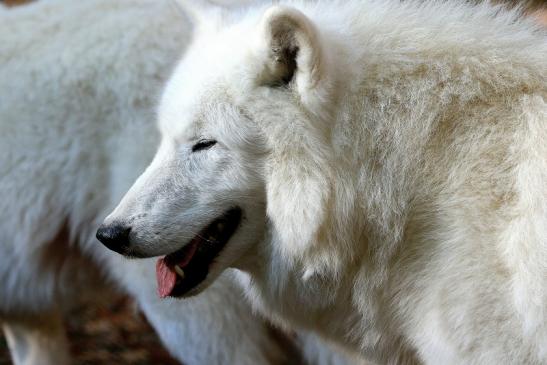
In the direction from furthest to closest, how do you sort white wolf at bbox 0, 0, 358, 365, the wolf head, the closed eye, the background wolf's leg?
the background wolf's leg
white wolf at bbox 0, 0, 358, 365
the closed eye
the wolf head

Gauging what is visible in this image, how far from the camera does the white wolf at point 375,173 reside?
8.32ft

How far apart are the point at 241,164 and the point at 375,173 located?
1.46 ft

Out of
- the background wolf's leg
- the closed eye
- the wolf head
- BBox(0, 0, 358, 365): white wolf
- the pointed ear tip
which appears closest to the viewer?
the pointed ear tip

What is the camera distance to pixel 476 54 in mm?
2680

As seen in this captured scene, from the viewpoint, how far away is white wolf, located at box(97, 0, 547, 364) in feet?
8.32

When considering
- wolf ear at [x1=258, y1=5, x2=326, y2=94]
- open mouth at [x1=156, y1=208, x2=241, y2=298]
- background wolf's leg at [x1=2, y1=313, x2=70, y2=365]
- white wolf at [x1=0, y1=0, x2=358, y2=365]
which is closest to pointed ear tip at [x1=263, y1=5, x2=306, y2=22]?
wolf ear at [x1=258, y1=5, x2=326, y2=94]

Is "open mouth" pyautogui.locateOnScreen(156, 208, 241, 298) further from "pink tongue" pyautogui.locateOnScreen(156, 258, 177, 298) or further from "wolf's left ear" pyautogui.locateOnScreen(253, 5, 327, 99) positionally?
"wolf's left ear" pyautogui.locateOnScreen(253, 5, 327, 99)

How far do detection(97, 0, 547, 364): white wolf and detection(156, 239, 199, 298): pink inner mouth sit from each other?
1 centimetres

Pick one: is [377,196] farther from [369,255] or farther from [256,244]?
[256,244]

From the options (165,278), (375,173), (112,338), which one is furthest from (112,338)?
(375,173)

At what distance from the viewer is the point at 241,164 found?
108 inches

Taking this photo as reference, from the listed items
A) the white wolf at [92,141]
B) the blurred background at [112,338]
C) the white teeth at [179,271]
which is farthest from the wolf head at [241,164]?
the blurred background at [112,338]

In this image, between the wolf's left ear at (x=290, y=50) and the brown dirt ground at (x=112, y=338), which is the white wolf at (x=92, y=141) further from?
the brown dirt ground at (x=112, y=338)

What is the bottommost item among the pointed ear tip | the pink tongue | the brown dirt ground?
the brown dirt ground
